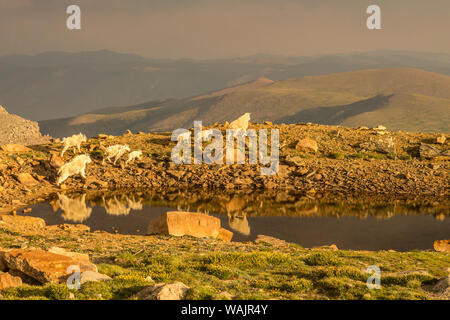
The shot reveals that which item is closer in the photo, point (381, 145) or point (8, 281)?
point (8, 281)

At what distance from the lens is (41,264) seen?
579 inches

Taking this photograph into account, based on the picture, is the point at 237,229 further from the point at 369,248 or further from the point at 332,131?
the point at 332,131

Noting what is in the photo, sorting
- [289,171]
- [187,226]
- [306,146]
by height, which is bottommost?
[289,171]

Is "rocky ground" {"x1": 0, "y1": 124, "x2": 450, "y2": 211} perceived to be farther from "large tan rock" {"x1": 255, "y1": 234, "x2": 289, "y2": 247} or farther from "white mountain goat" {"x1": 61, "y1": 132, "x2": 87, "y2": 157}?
"large tan rock" {"x1": 255, "y1": 234, "x2": 289, "y2": 247}

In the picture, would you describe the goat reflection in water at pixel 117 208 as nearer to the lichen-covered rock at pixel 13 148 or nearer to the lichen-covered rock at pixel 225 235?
the lichen-covered rock at pixel 225 235

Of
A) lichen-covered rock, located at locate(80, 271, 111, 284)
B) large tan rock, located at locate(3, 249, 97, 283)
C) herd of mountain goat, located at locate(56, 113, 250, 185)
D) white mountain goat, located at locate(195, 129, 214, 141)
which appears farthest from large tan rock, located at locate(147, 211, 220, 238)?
white mountain goat, located at locate(195, 129, 214, 141)

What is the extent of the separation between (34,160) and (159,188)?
12.9m

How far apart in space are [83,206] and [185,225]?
40.7ft

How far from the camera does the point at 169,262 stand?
1750 centimetres

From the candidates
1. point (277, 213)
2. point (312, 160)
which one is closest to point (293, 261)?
point (277, 213)

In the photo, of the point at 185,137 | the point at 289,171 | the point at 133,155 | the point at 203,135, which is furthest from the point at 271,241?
the point at 185,137

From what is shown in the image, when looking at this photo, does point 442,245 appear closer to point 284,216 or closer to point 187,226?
point 284,216

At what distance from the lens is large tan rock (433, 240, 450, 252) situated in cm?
2491
